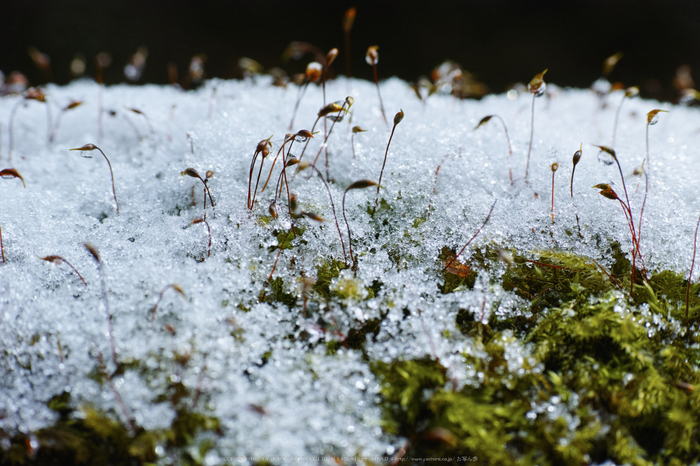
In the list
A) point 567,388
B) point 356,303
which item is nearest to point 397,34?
point 356,303

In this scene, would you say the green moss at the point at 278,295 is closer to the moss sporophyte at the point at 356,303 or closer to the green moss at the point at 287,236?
the moss sporophyte at the point at 356,303

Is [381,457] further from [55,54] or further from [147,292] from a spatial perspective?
[55,54]

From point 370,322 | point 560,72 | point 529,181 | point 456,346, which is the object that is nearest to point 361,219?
point 370,322

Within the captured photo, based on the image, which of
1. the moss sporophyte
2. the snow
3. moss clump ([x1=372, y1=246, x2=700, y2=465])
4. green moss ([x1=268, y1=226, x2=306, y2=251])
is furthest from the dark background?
moss clump ([x1=372, y1=246, x2=700, y2=465])

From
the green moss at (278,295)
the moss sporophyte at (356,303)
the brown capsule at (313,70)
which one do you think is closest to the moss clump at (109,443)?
the moss sporophyte at (356,303)

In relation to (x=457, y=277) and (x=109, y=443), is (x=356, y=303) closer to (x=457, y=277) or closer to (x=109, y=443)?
(x=457, y=277)

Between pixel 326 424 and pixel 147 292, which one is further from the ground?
pixel 147 292
